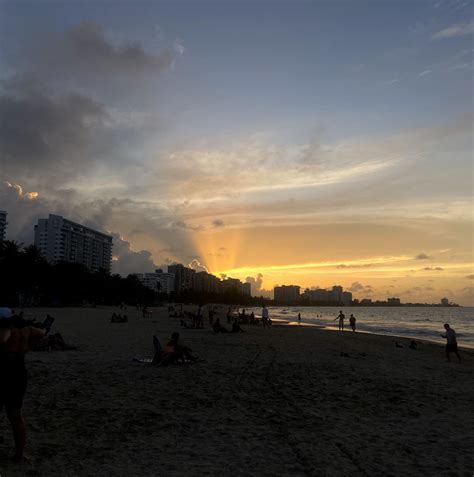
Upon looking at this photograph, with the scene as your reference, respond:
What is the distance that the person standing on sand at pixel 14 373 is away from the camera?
16.9 ft

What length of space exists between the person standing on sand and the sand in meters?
0.44

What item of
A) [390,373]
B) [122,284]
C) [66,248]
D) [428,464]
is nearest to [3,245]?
[122,284]

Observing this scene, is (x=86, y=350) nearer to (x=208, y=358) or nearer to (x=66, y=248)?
(x=208, y=358)

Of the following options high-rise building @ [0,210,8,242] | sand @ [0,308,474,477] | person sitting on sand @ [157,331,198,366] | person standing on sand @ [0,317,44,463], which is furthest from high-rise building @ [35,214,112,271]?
person standing on sand @ [0,317,44,463]

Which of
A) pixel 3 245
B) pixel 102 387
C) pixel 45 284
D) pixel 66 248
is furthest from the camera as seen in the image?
pixel 66 248

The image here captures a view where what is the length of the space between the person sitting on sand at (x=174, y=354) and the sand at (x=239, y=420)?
47 centimetres

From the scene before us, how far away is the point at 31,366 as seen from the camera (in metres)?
12.0

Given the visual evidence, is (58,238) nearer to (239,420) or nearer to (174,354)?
(174,354)

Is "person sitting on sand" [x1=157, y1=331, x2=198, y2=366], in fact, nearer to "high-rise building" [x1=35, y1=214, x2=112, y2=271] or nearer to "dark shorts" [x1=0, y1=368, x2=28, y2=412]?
"dark shorts" [x1=0, y1=368, x2=28, y2=412]

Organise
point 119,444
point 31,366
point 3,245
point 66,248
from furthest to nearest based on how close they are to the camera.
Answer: point 66,248
point 3,245
point 31,366
point 119,444

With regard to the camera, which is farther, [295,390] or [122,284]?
[122,284]

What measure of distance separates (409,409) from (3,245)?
75057mm

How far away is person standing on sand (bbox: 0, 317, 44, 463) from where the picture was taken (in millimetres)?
5160

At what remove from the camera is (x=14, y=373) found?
521cm
